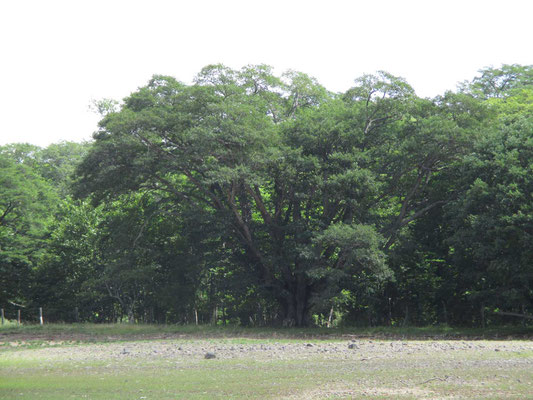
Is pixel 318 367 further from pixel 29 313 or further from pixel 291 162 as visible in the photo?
pixel 29 313

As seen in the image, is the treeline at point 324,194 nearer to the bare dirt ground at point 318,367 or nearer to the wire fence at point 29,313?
the bare dirt ground at point 318,367

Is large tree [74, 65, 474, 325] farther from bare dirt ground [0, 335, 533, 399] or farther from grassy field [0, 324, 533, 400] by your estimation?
bare dirt ground [0, 335, 533, 399]

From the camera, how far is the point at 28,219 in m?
40.9

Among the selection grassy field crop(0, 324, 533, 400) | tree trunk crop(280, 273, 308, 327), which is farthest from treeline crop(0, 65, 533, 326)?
grassy field crop(0, 324, 533, 400)

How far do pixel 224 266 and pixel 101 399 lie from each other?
2316 cm

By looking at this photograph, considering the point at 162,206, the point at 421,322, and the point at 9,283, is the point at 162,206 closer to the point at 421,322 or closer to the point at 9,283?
the point at 421,322

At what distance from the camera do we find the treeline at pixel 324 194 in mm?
24094

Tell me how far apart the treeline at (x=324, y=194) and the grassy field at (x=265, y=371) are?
7.29 metres

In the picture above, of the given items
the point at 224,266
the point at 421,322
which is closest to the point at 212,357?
the point at 224,266

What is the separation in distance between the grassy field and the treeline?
7291mm

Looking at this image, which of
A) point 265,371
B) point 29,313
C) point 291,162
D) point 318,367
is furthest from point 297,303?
point 29,313

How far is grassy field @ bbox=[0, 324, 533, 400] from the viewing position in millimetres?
9781

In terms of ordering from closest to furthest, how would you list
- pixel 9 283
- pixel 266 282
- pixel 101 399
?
pixel 101 399 < pixel 266 282 < pixel 9 283

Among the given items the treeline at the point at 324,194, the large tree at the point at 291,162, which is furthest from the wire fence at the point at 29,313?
the large tree at the point at 291,162
